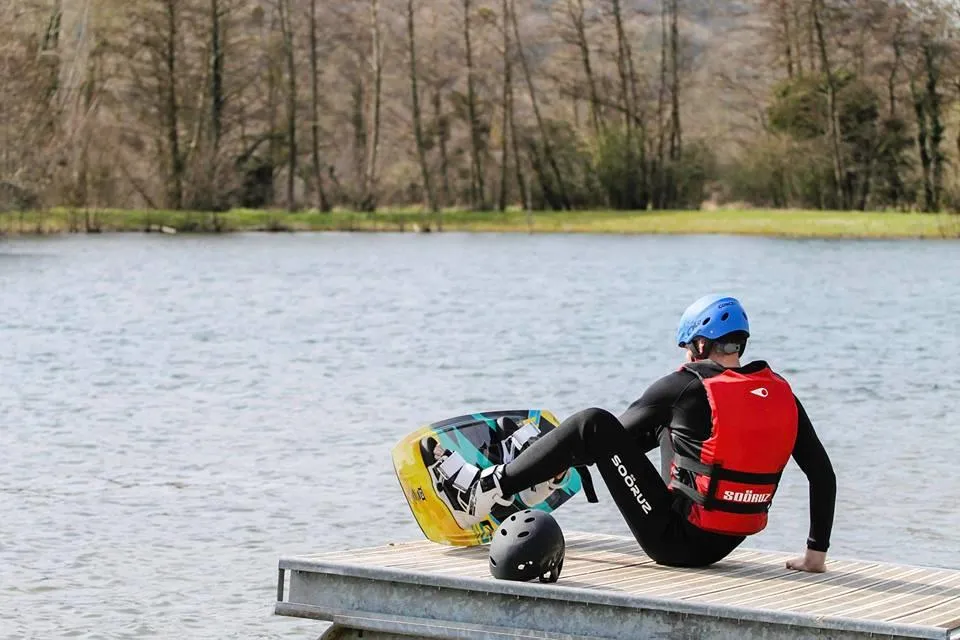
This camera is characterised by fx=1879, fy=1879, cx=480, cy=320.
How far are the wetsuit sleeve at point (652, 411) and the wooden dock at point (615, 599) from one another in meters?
0.57

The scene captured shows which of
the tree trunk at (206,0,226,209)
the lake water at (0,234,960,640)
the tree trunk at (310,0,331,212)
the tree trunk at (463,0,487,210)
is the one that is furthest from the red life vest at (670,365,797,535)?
the tree trunk at (463,0,487,210)

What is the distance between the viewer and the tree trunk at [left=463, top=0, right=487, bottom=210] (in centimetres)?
6994

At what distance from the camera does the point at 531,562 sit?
740 cm

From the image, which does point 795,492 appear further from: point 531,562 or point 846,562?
point 531,562

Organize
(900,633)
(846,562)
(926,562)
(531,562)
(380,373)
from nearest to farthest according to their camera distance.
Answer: (900,633)
(531,562)
(846,562)
(926,562)
(380,373)

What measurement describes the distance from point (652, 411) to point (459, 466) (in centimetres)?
122

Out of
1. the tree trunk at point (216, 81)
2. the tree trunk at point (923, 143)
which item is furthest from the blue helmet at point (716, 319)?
the tree trunk at point (216, 81)

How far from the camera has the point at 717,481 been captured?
768 centimetres

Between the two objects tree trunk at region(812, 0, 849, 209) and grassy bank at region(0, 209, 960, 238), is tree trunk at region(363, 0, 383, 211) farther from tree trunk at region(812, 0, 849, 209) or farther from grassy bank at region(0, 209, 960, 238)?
tree trunk at region(812, 0, 849, 209)

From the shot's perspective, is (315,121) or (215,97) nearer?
(215,97)

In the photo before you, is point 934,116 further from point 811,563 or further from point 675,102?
point 811,563

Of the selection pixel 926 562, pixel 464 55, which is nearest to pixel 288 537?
pixel 926 562

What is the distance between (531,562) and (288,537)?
496 cm

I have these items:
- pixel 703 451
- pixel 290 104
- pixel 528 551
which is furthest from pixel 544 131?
pixel 528 551
